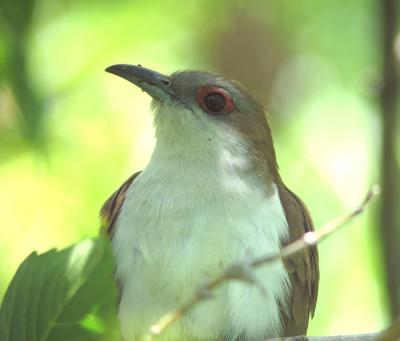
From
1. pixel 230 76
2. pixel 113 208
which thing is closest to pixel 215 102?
pixel 113 208

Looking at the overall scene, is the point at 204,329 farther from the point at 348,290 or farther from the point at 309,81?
the point at 309,81

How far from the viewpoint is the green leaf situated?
119 inches

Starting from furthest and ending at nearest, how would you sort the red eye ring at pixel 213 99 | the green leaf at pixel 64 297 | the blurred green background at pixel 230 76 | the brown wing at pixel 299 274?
the blurred green background at pixel 230 76 → the red eye ring at pixel 213 99 → the brown wing at pixel 299 274 → the green leaf at pixel 64 297

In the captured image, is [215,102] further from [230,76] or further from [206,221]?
[230,76]

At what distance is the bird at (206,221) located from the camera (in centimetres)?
499

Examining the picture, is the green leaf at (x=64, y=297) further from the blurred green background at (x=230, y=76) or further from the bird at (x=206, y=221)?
the blurred green background at (x=230, y=76)

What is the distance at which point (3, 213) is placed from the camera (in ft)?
25.1

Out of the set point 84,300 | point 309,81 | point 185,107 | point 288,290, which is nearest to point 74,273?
point 84,300

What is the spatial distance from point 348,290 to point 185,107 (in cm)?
246

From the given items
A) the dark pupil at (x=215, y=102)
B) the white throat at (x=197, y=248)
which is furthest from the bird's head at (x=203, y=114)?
the white throat at (x=197, y=248)

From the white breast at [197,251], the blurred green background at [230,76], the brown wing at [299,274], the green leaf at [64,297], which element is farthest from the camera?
the blurred green background at [230,76]

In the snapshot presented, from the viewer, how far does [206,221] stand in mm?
5141

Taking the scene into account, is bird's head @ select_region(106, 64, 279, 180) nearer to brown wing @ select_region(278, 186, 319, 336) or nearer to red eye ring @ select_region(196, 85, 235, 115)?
red eye ring @ select_region(196, 85, 235, 115)

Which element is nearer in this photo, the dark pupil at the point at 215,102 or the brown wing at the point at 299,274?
the brown wing at the point at 299,274
